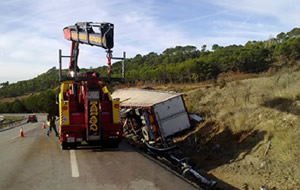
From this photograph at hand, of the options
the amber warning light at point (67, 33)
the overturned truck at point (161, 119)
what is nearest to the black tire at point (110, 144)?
the overturned truck at point (161, 119)

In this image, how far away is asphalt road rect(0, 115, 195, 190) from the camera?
260 inches

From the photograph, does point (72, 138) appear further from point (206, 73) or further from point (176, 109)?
point (206, 73)

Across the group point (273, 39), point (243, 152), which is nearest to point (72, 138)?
point (243, 152)

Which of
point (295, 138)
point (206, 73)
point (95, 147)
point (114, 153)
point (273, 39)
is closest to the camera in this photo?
point (295, 138)

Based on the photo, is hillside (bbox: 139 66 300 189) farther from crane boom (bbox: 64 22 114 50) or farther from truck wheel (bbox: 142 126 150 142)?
crane boom (bbox: 64 22 114 50)

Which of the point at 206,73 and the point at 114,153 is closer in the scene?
the point at 114,153

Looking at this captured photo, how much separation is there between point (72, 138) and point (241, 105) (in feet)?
28.0

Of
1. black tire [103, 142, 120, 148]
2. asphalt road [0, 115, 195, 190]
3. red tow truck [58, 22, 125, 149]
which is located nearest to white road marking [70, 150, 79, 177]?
asphalt road [0, 115, 195, 190]

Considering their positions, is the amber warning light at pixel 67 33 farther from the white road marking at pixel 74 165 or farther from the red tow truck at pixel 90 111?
the white road marking at pixel 74 165

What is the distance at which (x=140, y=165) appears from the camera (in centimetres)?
850

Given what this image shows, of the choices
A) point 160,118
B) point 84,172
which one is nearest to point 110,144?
point 84,172

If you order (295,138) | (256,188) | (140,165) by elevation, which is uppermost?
(295,138)

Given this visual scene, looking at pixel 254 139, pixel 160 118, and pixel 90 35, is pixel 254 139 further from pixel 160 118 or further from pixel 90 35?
pixel 90 35

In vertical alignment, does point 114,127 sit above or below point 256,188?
above
